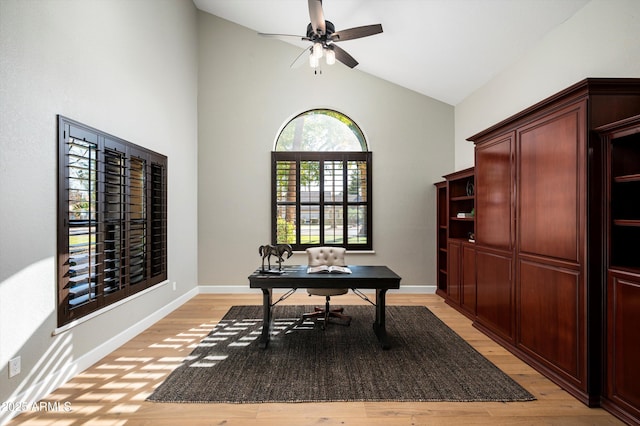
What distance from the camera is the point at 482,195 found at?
362 centimetres

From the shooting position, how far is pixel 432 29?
12.4ft

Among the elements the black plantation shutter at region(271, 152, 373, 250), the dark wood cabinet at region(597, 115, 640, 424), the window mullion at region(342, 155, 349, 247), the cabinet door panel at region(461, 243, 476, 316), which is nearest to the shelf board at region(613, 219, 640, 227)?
the dark wood cabinet at region(597, 115, 640, 424)

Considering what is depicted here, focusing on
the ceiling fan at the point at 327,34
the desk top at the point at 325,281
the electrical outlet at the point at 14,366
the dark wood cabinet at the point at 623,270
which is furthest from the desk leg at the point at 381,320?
the electrical outlet at the point at 14,366

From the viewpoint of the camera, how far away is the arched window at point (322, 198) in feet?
17.8

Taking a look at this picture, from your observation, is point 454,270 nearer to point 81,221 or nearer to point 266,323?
point 266,323

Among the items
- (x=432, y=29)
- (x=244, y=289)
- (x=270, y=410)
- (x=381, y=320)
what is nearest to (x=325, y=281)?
(x=381, y=320)

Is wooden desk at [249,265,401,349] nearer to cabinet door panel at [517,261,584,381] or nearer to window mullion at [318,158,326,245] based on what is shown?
cabinet door panel at [517,261,584,381]

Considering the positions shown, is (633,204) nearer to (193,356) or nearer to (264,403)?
(264,403)

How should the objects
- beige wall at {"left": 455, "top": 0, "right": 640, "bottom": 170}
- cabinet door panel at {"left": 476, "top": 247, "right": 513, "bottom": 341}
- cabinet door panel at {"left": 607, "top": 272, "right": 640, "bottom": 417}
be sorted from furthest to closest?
1. cabinet door panel at {"left": 476, "top": 247, "right": 513, "bottom": 341}
2. beige wall at {"left": 455, "top": 0, "right": 640, "bottom": 170}
3. cabinet door panel at {"left": 607, "top": 272, "right": 640, "bottom": 417}

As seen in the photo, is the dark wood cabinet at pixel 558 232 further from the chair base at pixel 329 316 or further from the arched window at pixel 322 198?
the arched window at pixel 322 198

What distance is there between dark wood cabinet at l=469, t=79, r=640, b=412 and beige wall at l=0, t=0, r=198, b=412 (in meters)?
3.73

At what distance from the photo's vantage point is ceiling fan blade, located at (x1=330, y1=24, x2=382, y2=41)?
3162 millimetres

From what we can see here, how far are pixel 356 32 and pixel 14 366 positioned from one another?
3.80 metres

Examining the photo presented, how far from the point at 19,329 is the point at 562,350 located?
3780mm
